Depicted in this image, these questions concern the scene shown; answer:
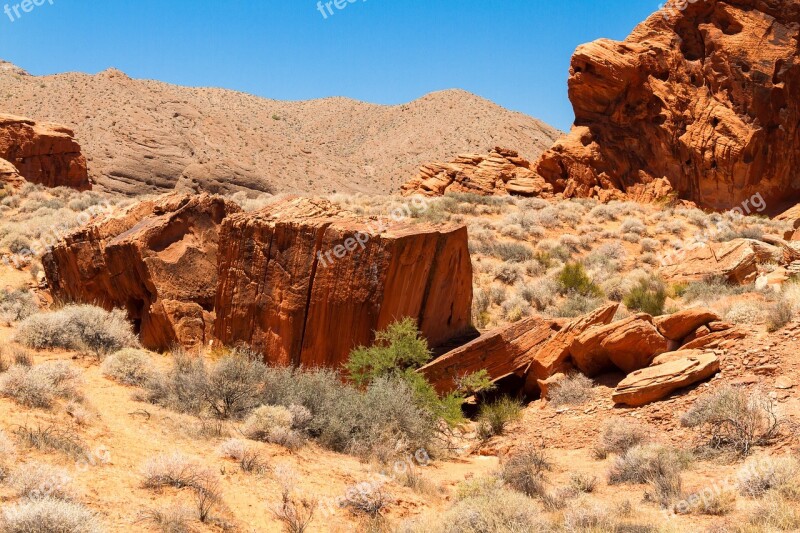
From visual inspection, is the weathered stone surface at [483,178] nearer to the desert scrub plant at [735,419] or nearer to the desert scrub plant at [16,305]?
the desert scrub plant at [16,305]

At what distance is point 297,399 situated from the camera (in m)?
8.17

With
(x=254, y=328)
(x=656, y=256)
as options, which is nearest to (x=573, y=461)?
(x=254, y=328)

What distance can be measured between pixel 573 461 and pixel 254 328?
17.9 ft

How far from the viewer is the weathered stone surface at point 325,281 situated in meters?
10.1

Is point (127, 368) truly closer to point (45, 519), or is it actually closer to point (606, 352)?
point (45, 519)

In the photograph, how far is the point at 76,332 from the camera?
34.0ft

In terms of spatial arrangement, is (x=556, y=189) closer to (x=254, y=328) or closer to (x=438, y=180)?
(x=438, y=180)

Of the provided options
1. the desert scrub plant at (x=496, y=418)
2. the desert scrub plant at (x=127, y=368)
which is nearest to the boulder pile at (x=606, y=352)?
the desert scrub plant at (x=496, y=418)

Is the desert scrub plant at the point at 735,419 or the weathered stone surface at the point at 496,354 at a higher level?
the weathered stone surface at the point at 496,354

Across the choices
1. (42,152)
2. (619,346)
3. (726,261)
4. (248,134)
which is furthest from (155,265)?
(248,134)

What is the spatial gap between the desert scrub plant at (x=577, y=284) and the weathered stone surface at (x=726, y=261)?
2.17 m

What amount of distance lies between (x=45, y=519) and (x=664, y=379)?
738cm

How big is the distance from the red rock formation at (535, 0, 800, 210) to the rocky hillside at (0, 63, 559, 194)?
73.8 feet

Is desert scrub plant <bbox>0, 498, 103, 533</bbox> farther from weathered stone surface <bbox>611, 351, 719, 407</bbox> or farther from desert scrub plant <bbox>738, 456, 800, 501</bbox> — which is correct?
weathered stone surface <bbox>611, 351, 719, 407</bbox>
